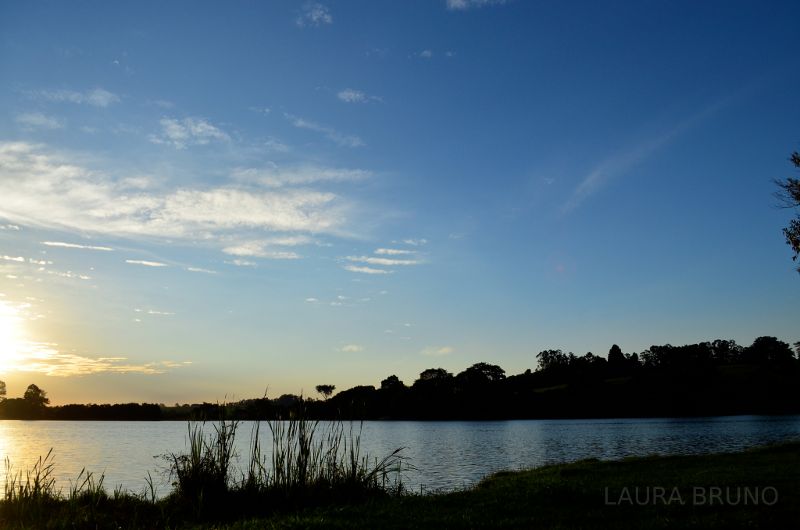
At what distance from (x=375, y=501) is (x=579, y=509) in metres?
7.75

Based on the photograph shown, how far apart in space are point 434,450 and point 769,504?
184 feet

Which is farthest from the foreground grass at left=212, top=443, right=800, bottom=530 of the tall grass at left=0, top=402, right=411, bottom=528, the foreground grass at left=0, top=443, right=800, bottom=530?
the tall grass at left=0, top=402, right=411, bottom=528

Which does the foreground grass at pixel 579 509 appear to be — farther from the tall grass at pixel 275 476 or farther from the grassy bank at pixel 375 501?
the tall grass at pixel 275 476

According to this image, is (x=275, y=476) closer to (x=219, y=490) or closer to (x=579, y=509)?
(x=219, y=490)

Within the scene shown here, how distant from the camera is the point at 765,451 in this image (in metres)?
37.3

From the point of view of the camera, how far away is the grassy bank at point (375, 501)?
15.0m

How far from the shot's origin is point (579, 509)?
53.9 feet

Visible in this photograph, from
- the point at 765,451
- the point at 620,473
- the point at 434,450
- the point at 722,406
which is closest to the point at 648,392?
the point at 722,406

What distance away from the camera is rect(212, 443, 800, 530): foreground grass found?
46.5 feet

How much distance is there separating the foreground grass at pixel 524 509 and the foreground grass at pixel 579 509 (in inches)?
1.1

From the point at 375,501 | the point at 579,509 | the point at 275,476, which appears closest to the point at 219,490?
the point at 275,476

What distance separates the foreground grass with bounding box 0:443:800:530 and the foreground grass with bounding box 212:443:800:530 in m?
0.03

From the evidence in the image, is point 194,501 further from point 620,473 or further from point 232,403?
point 620,473

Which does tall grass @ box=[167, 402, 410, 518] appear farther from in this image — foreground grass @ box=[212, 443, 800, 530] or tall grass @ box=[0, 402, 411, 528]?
foreground grass @ box=[212, 443, 800, 530]
